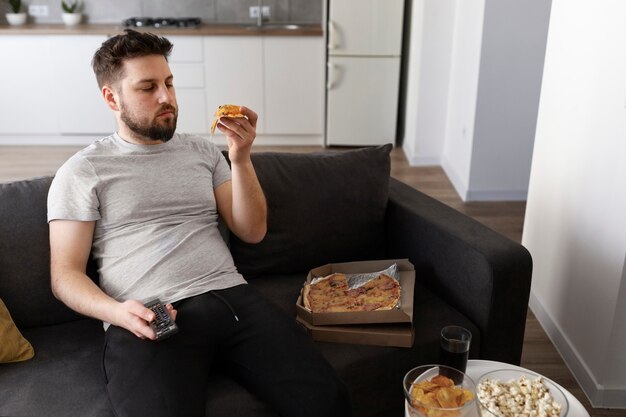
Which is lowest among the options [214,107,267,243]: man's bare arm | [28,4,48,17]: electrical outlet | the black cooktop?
[214,107,267,243]: man's bare arm

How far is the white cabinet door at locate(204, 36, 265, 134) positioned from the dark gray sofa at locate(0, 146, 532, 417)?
2.93m

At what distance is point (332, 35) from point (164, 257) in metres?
3.41

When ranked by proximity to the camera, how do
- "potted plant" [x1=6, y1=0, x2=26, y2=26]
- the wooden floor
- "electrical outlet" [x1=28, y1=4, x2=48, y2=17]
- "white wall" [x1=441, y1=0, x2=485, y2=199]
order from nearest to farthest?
the wooden floor, "white wall" [x1=441, y1=0, x2=485, y2=199], "potted plant" [x1=6, y1=0, x2=26, y2=26], "electrical outlet" [x1=28, y1=4, x2=48, y2=17]

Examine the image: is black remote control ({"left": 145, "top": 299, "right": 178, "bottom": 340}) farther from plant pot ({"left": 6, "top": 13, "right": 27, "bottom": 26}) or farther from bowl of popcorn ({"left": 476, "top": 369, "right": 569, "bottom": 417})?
plant pot ({"left": 6, "top": 13, "right": 27, "bottom": 26})

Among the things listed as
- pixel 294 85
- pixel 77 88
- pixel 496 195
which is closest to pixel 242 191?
pixel 496 195

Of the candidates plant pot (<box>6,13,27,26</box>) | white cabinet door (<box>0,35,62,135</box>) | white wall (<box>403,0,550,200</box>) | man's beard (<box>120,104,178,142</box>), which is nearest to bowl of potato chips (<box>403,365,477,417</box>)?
man's beard (<box>120,104,178,142</box>)

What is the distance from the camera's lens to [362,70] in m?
4.99

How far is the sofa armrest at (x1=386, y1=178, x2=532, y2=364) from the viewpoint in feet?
6.17

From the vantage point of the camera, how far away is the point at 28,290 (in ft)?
6.03

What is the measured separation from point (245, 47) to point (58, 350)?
362cm

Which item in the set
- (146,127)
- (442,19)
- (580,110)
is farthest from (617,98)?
(442,19)

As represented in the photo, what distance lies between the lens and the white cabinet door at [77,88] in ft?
16.4

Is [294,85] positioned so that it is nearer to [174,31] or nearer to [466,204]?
[174,31]

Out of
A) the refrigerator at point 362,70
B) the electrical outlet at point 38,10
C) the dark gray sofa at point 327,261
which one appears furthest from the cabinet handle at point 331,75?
the dark gray sofa at point 327,261
